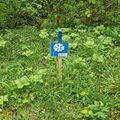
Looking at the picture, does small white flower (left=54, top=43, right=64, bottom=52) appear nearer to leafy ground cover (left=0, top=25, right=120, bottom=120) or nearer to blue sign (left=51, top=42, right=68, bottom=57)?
blue sign (left=51, top=42, right=68, bottom=57)

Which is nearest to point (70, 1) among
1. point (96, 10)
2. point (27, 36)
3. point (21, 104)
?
point (96, 10)

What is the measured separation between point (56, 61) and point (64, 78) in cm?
49

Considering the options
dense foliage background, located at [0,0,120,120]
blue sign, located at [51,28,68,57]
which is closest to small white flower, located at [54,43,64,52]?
blue sign, located at [51,28,68,57]

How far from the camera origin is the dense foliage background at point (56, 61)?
370cm

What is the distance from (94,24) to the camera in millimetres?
5762

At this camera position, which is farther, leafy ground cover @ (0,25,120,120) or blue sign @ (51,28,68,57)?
blue sign @ (51,28,68,57)

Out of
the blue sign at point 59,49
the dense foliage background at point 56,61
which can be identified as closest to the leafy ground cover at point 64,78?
the dense foliage background at point 56,61

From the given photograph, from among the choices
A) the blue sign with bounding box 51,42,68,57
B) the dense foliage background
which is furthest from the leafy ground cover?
the blue sign with bounding box 51,42,68,57

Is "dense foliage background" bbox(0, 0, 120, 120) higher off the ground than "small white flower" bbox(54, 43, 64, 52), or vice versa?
"small white flower" bbox(54, 43, 64, 52)

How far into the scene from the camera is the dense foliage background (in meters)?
3.70

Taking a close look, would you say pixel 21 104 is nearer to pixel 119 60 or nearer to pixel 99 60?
pixel 99 60

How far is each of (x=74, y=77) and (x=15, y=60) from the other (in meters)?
1.03

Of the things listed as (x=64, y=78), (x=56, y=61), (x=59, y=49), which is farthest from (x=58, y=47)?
(x=56, y=61)

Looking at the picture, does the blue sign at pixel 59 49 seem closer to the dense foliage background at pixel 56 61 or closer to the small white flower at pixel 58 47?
the small white flower at pixel 58 47
